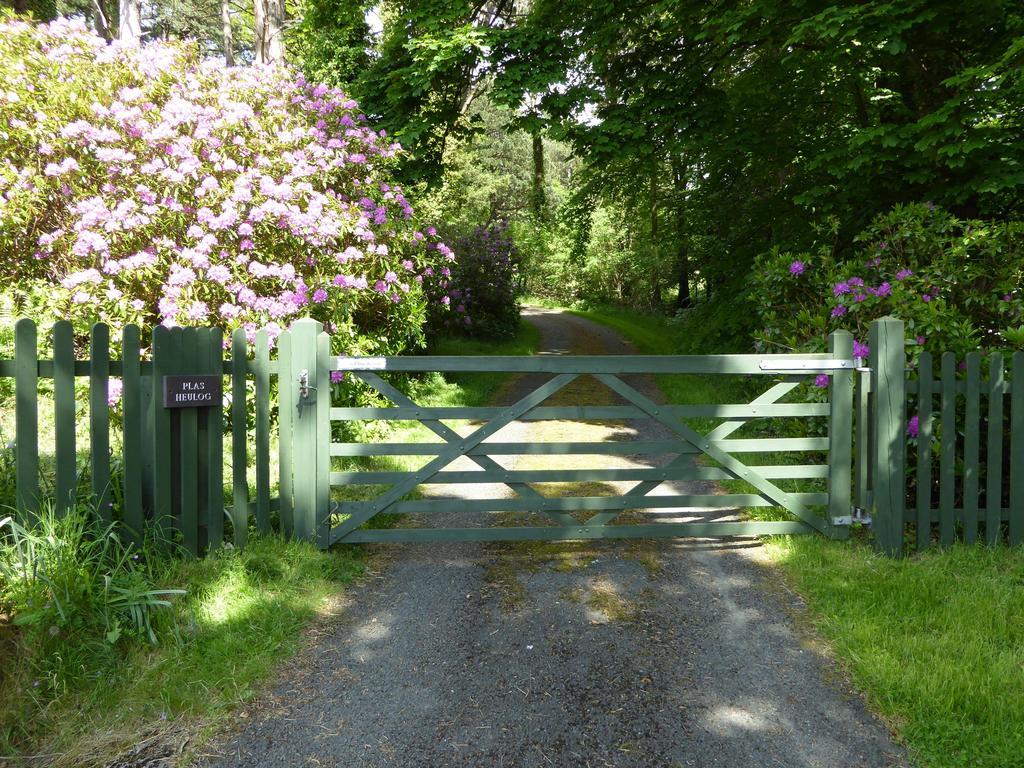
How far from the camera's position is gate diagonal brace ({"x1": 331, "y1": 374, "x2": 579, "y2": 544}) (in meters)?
5.03

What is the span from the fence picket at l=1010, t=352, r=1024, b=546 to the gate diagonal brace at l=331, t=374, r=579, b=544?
3046mm

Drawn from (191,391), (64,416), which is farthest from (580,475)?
(64,416)

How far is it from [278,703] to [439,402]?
7818 mm

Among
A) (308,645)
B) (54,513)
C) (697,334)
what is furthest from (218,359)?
(697,334)

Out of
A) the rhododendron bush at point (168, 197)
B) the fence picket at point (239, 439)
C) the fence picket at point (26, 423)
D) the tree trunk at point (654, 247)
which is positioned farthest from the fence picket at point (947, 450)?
the tree trunk at point (654, 247)

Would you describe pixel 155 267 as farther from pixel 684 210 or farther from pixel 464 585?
pixel 684 210

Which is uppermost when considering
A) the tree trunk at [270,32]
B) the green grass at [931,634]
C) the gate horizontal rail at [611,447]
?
the tree trunk at [270,32]

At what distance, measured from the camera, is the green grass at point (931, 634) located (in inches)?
120

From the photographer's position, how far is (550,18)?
12.4 m

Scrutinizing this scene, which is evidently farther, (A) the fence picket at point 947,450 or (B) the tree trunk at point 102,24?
(B) the tree trunk at point 102,24

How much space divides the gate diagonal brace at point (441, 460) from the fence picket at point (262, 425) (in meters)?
0.52

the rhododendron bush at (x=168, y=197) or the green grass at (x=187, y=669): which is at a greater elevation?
the rhododendron bush at (x=168, y=197)

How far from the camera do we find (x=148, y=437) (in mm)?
4434

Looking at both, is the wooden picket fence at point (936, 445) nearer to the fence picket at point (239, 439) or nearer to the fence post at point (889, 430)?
the fence post at point (889, 430)
